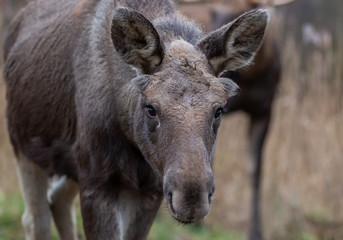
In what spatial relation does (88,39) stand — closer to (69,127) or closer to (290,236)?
(69,127)

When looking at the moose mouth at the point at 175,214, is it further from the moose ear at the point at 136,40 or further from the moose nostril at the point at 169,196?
the moose ear at the point at 136,40

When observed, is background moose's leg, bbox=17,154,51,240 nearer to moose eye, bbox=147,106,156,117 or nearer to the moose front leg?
the moose front leg

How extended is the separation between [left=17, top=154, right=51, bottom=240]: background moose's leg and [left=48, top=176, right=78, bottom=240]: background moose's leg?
0.55ft

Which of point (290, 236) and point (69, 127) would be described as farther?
point (290, 236)

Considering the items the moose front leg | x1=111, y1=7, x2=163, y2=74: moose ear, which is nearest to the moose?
the moose front leg

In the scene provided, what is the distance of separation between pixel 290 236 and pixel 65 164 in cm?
416

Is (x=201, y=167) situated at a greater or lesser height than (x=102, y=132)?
greater

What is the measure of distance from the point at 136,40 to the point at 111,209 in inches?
41.1

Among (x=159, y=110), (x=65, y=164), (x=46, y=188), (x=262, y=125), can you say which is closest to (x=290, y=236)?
(x=262, y=125)

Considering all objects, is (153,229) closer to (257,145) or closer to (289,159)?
(257,145)

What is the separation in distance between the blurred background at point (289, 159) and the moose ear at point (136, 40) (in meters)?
4.24

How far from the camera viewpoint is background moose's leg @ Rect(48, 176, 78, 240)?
243 inches

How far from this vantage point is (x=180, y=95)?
160 inches

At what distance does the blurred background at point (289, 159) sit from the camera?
8.96m
